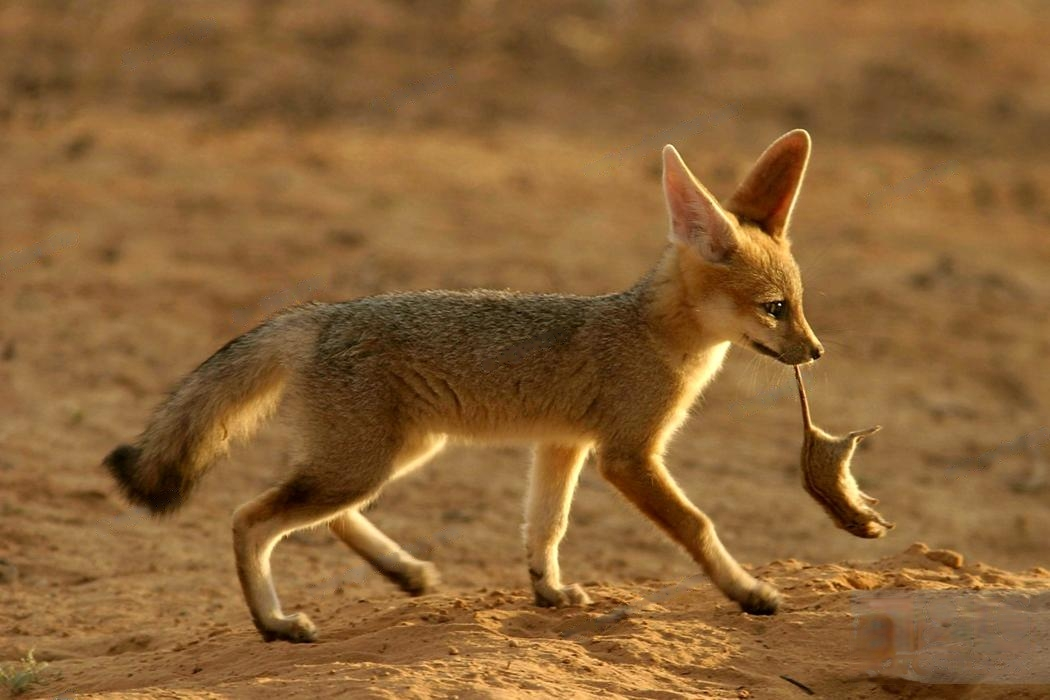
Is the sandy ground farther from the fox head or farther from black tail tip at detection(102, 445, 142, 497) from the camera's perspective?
the fox head

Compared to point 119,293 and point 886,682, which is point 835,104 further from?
point 886,682

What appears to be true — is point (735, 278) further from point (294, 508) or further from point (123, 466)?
point (123, 466)

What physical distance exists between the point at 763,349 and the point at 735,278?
0.32 meters

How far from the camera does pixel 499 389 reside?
→ 20.6 feet

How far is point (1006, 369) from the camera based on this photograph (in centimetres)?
1160

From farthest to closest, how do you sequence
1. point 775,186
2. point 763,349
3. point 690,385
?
point 775,186
point 690,385
point 763,349

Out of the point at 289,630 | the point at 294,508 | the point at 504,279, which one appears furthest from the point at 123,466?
the point at 504,279

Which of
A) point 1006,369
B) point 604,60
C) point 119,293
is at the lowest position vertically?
point 1006,369

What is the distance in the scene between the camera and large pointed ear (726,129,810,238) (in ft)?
21.7

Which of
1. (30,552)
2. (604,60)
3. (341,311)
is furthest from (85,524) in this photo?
(604,60)

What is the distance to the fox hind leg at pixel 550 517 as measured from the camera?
253 inches

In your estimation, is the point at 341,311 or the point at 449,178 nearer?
the point at 341,311

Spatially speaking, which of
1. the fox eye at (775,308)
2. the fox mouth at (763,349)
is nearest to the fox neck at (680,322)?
the fox mouth at (763,349)

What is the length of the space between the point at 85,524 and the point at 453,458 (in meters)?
2.58
